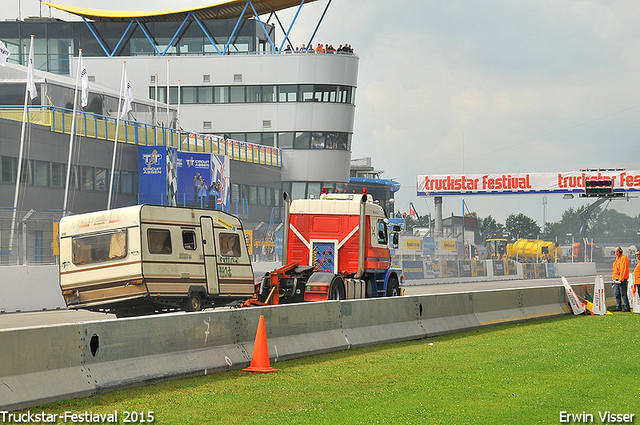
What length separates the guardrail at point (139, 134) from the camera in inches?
1713

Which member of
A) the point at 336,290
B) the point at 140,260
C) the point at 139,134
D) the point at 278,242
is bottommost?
the point at 336,290

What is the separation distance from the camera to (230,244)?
2017 cm

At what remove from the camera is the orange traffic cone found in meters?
10.9

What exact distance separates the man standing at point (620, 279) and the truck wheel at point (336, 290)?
25.7 feet

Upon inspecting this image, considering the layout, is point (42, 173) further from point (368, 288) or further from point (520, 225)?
point (520, 225)

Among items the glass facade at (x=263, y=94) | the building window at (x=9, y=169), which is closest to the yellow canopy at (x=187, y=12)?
the glass facade at (x=263, y=94)

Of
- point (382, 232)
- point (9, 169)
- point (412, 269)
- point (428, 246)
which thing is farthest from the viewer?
point (428, 246)

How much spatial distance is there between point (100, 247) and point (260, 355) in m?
8.20

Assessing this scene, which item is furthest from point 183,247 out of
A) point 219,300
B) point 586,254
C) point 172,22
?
point 586,254

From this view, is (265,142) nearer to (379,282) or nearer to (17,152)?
(17,152)

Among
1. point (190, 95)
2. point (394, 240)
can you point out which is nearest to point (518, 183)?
point (190, 95)

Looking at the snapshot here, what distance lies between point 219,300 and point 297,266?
103 inches

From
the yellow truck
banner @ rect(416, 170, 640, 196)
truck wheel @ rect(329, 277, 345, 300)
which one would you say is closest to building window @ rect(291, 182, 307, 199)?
banner @ rect(416, 170, 640, 196)

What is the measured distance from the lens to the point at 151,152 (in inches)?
1953
